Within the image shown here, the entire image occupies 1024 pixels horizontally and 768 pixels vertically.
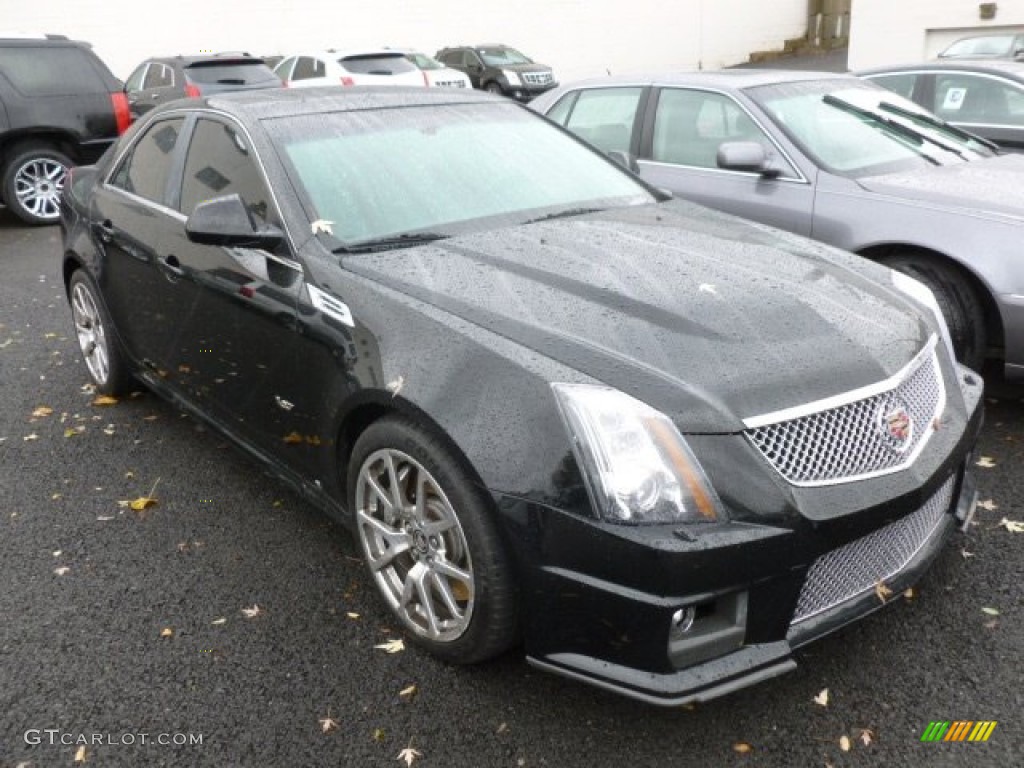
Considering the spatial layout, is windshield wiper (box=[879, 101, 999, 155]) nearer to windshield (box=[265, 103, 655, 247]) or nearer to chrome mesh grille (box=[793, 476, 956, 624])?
windshield (box=[265, 103, 655, 247])

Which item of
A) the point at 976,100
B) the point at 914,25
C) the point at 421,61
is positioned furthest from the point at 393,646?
the point at 914,25

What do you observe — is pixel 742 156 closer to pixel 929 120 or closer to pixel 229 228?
pixel 929 120

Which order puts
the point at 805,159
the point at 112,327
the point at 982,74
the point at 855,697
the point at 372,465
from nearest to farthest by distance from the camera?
the point at 855,697
the point at 372,465
the point at 112,327
the point at 805,159
the point at 982,74

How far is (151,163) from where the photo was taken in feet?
14.0

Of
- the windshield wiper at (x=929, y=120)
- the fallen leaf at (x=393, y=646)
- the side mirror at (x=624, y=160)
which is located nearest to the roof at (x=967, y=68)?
the windshield wiper at (x=929, y=120)

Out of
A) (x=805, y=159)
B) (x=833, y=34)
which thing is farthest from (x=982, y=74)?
(x=833, y=34)

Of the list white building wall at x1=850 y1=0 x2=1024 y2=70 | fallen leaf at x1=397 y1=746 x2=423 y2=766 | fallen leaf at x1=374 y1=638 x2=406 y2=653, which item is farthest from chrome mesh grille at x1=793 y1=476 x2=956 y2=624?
white building wall at x1=850 y1=0 x2=1024 y2=70

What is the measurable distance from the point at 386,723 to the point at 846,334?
166 centimetres

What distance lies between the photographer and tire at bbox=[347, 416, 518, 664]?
2467 mm

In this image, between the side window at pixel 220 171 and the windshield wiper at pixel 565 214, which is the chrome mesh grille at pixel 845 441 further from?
the side window at pixel 220 171

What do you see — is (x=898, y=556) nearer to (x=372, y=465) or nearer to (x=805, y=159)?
(x=372, y=465)

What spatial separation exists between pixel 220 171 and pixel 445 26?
74.8 feet

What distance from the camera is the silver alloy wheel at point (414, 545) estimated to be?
2.61 meters

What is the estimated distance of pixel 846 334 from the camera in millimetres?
2662
